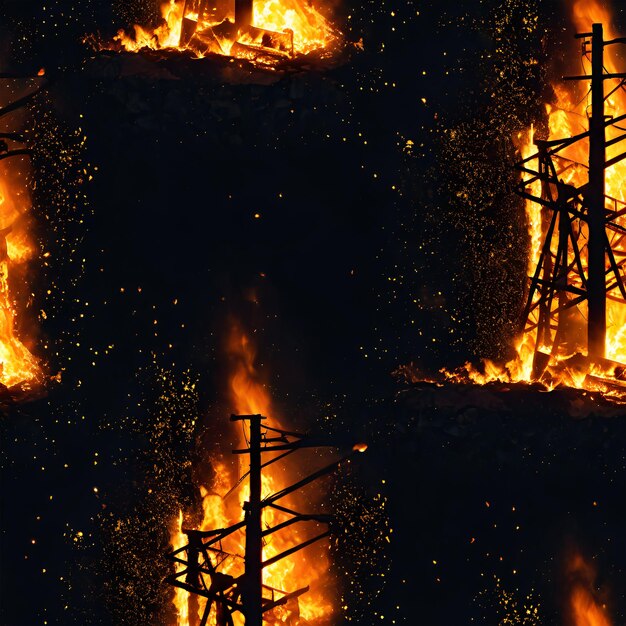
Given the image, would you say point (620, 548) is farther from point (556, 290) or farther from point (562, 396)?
Answer: point (556, 290)

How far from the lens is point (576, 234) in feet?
85.0

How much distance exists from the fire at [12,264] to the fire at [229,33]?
298 cm

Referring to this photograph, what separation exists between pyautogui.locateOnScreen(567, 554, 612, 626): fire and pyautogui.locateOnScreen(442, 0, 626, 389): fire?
3.25 meters

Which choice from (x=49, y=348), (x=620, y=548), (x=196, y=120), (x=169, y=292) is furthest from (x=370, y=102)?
(x=620, y=548)

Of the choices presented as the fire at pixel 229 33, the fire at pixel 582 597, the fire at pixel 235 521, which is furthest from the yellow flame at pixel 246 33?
the fire at pixel 582 597

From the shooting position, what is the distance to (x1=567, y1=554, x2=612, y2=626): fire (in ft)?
75.4

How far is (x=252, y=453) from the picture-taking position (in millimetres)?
18141

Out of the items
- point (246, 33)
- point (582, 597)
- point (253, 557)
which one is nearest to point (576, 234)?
point (582, 597)

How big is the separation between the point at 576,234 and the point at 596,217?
92.6 inches

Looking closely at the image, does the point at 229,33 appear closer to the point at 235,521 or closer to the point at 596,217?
the point at 596,217

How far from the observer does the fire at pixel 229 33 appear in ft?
72.9

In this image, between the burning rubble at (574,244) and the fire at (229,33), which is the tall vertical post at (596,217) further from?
the fire at (229,33)

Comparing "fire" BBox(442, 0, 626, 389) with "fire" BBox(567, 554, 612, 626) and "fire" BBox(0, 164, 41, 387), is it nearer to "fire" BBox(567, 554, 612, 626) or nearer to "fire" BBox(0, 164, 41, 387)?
"fire" BBox(567, 554, 612, 626)

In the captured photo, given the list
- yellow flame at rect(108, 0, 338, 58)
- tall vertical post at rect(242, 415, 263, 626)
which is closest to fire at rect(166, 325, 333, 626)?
tall vertical post at rect(242, 415, 263, 626)
